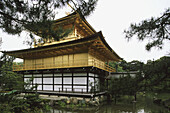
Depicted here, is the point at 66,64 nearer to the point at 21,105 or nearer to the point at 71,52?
the point at 71,52

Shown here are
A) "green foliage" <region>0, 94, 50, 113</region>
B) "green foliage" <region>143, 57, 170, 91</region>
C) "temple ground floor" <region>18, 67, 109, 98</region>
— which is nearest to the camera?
"green foliage" <region>143, 57, 170, 91</region>

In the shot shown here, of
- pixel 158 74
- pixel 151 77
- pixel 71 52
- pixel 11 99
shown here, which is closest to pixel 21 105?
pixel 11 99

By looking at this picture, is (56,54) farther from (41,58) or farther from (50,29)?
(50,29)

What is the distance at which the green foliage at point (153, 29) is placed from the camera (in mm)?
3152

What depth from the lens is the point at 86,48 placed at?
496 inches

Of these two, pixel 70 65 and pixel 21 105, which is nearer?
pixel 21 105

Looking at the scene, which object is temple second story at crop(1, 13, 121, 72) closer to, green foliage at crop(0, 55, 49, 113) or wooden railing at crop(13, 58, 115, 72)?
wooden railing at crop(13, 58, 115, 72)

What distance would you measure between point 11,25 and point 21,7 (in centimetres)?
99

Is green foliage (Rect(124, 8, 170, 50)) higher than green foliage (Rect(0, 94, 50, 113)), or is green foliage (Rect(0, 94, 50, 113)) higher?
green foliage (Rect(124, 8, 170, 50))

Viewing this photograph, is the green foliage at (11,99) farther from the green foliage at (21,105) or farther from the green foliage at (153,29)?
the green foliage at (153,29)

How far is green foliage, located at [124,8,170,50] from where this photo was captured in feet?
10.3

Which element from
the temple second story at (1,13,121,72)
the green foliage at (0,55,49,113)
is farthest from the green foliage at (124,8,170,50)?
the temple second story at (1,13,121,72)

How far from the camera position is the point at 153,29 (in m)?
3.30

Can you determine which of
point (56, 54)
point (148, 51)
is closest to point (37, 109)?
point (148, 51)
